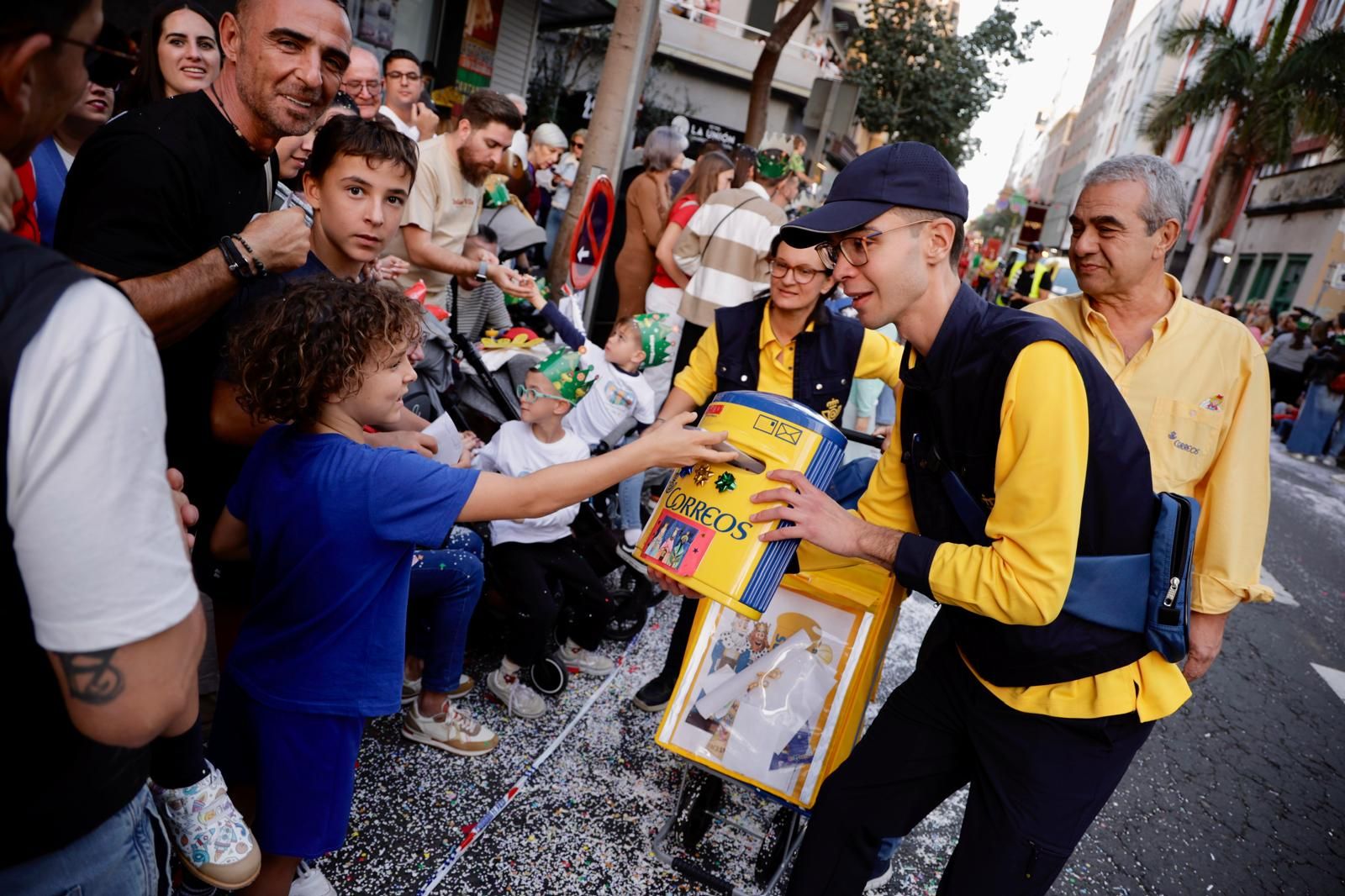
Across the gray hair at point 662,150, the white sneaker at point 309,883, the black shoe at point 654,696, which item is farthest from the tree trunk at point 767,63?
the white sneaker at point 309,883

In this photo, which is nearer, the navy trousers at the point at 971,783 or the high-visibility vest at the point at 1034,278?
the navy trousers at the point at 971,783

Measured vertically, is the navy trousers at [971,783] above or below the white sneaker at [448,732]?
above

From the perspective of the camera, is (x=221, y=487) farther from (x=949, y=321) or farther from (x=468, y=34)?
(x=468, y=34)

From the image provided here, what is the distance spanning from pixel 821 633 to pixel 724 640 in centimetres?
29

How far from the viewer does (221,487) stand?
2287mm

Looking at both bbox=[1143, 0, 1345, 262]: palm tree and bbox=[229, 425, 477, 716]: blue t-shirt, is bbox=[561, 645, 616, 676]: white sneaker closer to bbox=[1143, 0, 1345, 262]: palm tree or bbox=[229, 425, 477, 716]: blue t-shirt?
bbox=[229, 425, 477, 716]: blue t-shirt

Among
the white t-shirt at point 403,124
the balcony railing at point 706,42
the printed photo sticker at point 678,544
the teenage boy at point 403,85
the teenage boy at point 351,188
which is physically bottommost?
the printed photo sticker at point 678,544

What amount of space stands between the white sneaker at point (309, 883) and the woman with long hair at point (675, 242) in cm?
399

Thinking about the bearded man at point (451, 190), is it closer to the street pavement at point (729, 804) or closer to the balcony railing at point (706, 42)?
Answer: the street pavement at point (729, 804)

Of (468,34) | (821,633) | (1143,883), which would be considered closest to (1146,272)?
(821,633)

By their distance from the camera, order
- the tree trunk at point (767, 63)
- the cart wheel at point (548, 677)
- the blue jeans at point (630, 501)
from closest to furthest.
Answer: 1. the cart wheel at point (548, 677)
2. the blue jeans at point (630, 501)
3. the tree trunk at point (767, 63)

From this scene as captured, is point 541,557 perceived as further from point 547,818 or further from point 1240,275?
point 1240,275

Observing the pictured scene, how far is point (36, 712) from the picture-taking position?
0.98 metres

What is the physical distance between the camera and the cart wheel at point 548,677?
3375 millimetres
